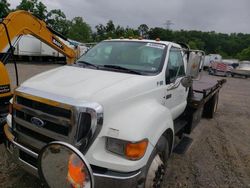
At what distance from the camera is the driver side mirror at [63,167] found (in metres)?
2.04

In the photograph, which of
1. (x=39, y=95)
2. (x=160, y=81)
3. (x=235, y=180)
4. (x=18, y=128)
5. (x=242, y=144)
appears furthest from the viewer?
(x=242, y=144)

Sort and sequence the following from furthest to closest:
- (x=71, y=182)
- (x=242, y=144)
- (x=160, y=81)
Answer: (x=242, y=144)
(x=160, y=81)
(x=71, y=182)

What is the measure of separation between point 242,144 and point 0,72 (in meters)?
5.23

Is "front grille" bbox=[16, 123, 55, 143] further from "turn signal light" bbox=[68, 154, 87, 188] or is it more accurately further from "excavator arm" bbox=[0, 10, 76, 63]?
"excavator arm" bbox=[0, 10, 76, 63]

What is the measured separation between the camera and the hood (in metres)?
2.61

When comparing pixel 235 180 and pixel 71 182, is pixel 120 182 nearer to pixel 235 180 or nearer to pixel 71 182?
pixel 71 182

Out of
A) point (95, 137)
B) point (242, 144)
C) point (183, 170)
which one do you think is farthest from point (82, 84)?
point (242, 144)

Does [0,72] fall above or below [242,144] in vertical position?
above

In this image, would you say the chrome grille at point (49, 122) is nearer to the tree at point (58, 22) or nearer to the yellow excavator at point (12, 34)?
the yellow excavator at point (12, 34)

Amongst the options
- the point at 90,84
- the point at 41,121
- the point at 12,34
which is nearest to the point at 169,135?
the point at 90,84

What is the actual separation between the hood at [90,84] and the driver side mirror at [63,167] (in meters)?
0.59

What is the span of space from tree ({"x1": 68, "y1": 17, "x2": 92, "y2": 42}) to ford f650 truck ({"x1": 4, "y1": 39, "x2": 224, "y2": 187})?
4150cm

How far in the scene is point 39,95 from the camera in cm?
268

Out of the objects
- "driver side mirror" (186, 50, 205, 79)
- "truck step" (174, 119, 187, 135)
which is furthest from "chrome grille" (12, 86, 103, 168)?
"truck step" (174, 119, 187, 135)
